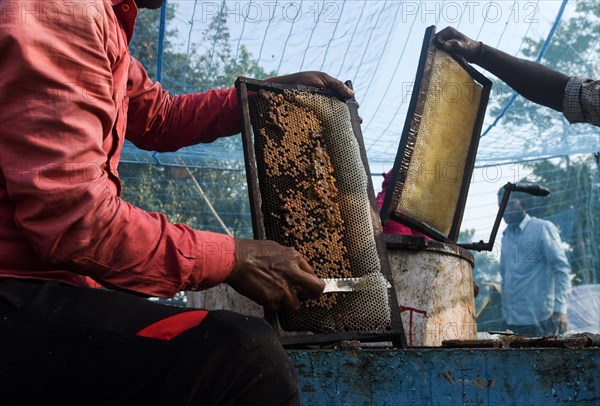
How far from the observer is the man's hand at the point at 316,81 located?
3391mm

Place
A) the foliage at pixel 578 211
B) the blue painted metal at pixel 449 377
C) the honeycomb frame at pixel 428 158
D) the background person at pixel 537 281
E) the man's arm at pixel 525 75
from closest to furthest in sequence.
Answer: the blue painted metal at pixel 449 377 → the honeycomb frame at pixel 428 158 → the man's arm at pixel 525 75 → the background person at pixel 537 281 → the foliage at pixel 578 211

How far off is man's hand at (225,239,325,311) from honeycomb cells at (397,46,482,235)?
1.59m

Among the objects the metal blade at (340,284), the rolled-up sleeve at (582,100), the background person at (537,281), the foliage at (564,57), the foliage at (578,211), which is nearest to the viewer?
the metal blade at (340,284)

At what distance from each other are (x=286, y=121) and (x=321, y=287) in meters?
1.02

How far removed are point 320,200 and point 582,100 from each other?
2.22 metres

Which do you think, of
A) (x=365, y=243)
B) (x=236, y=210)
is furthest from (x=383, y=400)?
(x=236, y=210)

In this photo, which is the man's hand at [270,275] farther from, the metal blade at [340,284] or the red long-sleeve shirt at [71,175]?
the metal blade at [340,284]

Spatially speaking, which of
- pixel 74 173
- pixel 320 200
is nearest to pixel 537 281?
pixel 320 200

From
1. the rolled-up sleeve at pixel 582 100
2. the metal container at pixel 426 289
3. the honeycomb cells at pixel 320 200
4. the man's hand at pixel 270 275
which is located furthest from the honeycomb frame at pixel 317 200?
the rolled-up sleeve at pixel 582 100

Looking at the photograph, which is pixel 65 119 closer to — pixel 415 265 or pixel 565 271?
pixel 415 265

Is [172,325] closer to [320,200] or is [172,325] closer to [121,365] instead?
[121,365]

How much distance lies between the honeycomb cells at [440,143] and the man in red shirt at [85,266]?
2.09 meters

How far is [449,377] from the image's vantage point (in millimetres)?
2355

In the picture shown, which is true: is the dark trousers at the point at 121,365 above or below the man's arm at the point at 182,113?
below
